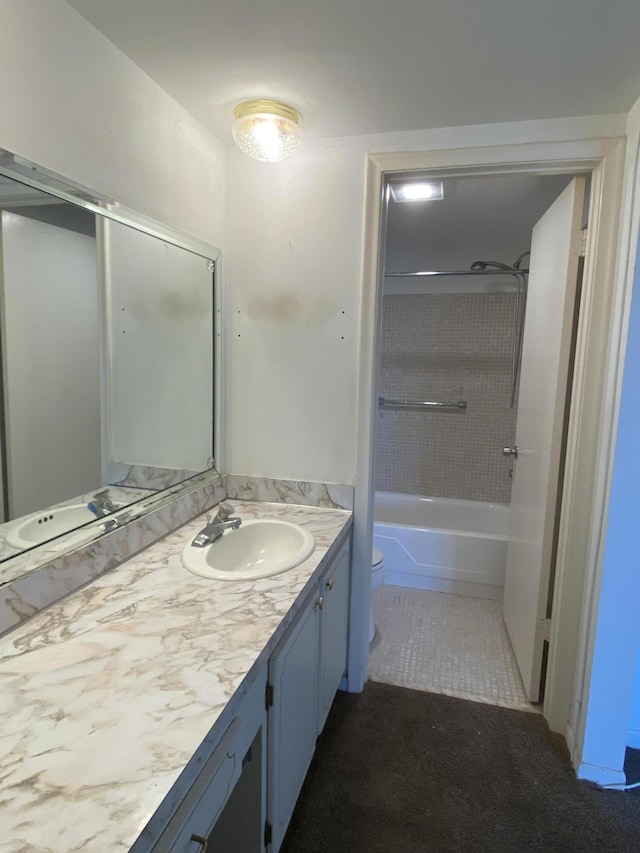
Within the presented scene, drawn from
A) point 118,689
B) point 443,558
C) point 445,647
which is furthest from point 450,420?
point 118,689

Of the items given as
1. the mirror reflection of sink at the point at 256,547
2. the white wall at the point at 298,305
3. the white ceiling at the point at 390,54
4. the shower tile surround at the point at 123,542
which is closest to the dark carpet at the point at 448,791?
Result: the mirror reflection of sink at the point at 256,547

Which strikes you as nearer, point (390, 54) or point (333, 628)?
point (390, 54)

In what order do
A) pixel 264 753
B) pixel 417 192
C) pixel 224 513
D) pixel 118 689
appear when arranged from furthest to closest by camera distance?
pixel 417 192 < pixel 224 513 < pixel 264 753 < pixel 118 689

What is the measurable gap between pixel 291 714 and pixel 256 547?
1.92 feet

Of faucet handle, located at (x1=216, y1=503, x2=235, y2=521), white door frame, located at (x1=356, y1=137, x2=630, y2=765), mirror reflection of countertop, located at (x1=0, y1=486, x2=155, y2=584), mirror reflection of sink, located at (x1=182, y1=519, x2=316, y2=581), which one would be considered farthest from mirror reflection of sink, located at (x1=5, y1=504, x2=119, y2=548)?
white door frame, located at (x1=356, y1=137, x2=630, y2=765)

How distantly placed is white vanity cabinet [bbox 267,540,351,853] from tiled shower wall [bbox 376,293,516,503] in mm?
1882

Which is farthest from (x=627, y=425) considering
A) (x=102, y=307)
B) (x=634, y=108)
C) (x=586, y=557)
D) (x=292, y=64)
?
(x=102, y=307)

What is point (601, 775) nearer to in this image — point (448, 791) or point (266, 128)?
point (448, 791)

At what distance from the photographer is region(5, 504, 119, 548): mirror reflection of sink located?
1.08 metres

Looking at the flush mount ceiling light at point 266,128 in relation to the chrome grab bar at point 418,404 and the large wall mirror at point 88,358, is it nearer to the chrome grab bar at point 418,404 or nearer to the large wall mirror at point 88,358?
the large wall mirror at point 88,358

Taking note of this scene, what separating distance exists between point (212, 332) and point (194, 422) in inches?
14.3

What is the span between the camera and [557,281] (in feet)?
6.15

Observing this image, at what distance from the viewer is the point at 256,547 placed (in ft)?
5.59

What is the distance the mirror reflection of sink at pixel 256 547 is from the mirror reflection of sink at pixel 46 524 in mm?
306
